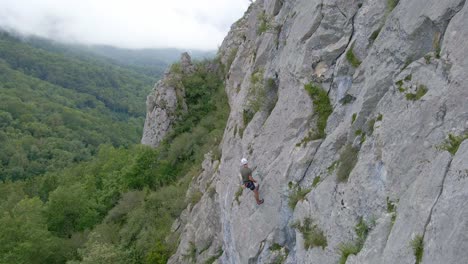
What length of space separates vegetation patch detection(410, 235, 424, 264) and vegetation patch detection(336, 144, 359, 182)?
125 inches

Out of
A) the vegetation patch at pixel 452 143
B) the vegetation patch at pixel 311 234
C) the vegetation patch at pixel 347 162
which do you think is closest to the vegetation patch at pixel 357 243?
the vegetation patch at pixel 311 234

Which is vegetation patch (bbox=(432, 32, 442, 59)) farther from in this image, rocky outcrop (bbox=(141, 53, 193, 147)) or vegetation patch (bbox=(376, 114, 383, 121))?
rocky outcrop (bbox=(141, 53, 193, 147))

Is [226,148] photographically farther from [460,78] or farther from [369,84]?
[460,78]

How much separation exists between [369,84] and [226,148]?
35.4 ft

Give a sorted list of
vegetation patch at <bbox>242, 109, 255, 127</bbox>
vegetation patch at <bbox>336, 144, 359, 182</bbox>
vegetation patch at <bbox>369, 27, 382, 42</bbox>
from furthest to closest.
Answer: vegetation patch at <bbox>242, 109, 255, 127</bbox>
vegetation patch at <bbox>369, 27, 382, 42</bbox>
vegetation patch at <bbox>336, 144, 359, 182</bbox>

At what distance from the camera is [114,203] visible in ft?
116

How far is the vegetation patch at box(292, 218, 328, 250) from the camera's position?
33.8 feet

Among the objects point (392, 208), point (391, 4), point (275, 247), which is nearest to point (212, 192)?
point (275, 247)

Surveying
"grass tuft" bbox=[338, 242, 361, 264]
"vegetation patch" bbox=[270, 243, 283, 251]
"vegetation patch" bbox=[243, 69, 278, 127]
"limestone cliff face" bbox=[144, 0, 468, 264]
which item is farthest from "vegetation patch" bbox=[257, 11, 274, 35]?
"grass tuft" bbox=[338, 242, 361, 264]

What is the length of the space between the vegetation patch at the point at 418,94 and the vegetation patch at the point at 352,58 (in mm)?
3230

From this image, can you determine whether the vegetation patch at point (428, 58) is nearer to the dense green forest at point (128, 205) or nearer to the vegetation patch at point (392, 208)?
the vegetation patch at point (392, 208)

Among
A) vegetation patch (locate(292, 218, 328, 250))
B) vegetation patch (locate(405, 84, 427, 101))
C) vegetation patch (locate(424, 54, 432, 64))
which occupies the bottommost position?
vegetation patch (locate(292, 218, 328, 250))

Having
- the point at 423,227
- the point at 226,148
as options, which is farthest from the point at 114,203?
the point at 423,227

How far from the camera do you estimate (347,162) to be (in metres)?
10.4
